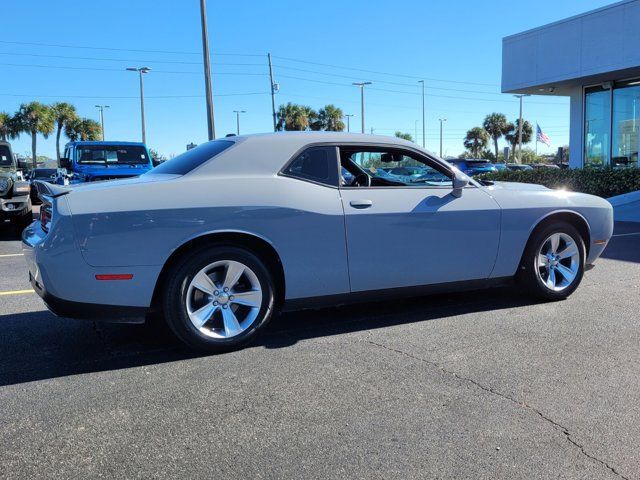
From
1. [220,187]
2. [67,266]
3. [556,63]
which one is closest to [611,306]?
[220,187]

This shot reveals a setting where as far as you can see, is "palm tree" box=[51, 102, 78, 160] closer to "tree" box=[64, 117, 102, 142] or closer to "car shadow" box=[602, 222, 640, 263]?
"tree" box=[64, 117, 102, 142]

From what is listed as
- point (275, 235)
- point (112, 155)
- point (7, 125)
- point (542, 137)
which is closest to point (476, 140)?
point (542, 137)

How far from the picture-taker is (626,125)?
16953 mm

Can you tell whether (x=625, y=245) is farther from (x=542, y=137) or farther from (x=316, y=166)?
(x=542, y=137)

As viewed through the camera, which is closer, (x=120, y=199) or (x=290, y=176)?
(x=120, y=199)

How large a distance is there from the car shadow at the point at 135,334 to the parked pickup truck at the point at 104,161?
30.6 ft

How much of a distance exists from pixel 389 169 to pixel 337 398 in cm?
249

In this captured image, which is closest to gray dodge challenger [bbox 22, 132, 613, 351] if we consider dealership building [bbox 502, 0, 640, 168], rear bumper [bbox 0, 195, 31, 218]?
rear bumper [bbox 0, 195, 31, 218]

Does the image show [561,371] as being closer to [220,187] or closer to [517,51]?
[220,187]

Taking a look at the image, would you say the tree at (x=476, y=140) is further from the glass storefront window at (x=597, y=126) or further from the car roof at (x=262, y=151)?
the car roof at (x=262, y=151)

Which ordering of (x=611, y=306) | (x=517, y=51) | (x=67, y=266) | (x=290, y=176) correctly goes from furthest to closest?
(x=517, y=51), (x=611, y=306), (x=290, y=176), (x=67, y=266)

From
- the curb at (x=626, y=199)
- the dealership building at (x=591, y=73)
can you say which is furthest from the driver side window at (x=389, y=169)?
the dealership building at (x=591, y=73)

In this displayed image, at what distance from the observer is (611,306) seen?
17.1ft

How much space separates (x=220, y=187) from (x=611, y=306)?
12.4 feet
